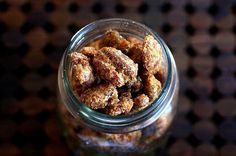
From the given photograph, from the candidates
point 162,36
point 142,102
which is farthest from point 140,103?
point 162,36

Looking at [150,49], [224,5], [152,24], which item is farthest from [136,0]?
[150,49]

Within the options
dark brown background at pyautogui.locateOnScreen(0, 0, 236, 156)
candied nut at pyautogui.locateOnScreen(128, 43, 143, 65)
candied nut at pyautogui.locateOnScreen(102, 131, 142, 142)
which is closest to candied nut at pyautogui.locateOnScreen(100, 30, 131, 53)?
candied nut at pyautogui.locateOnScreen(128, 43, 143, 65)

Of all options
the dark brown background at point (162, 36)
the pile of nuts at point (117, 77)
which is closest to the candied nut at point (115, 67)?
the pile of nuts at point (117, 77)

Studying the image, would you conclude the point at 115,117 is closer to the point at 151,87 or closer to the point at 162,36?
the point at 151,87

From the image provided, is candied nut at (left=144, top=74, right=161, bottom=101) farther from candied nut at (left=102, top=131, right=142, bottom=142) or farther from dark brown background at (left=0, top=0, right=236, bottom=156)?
dark brown background at (left=0, top=0, right=236, bottom=156)

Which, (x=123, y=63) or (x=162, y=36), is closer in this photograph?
(x=123, y=63)

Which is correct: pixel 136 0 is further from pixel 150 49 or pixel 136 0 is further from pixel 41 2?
pixel 150 49

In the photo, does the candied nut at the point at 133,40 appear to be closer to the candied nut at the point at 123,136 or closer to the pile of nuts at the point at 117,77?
the pile of nuts at the point at 117,77
